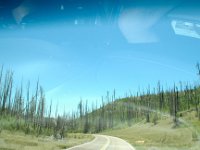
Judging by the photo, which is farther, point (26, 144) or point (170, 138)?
point (170, 138)

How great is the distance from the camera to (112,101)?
131000 mm

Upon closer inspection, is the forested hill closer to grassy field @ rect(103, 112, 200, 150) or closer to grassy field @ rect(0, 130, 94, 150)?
grassy field @ rect(103, 112, 200, 150)

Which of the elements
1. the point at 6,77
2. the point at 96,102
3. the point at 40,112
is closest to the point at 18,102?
the point at 40,112

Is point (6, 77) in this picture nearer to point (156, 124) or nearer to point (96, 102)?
point (156, 124)

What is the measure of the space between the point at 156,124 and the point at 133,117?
46.1 metres

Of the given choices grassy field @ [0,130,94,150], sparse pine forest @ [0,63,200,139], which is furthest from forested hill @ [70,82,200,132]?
grassy field @ [0,130,94,150]

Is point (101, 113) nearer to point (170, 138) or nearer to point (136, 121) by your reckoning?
point (136, 121)

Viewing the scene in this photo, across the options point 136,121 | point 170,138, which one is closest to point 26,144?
point 170,138

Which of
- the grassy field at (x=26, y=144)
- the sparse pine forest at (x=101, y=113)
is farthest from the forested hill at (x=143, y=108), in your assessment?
the grassy field at (x=26, y=144)

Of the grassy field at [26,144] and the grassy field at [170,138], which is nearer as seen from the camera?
the grassy field at [26,144]

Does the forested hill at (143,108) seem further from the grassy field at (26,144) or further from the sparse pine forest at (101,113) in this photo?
the grassy field at (26,144)

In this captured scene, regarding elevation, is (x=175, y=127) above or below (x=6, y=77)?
below

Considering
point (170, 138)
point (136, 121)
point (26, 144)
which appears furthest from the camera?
point (136, 121)

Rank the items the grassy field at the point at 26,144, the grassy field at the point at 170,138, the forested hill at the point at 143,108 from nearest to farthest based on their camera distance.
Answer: the grassy field at the point at 26,144
the grassy field at the point at 170,138
the forested hill at the point at 143,108
